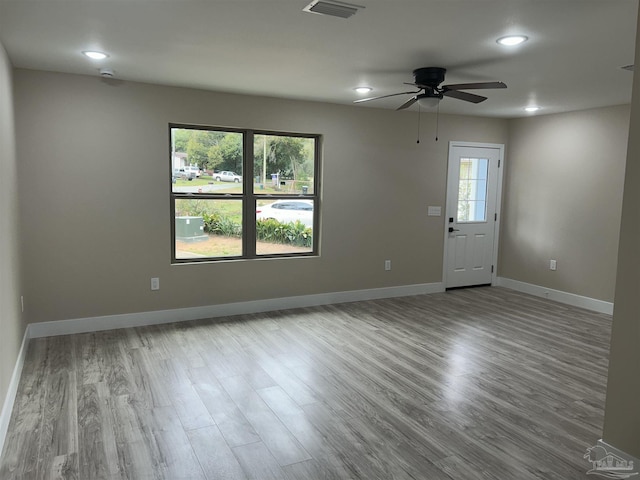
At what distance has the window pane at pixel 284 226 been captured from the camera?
18.0 ft

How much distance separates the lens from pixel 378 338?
4.59 metres

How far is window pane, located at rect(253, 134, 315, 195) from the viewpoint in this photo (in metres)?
5.40

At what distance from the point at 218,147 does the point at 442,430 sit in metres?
3.64

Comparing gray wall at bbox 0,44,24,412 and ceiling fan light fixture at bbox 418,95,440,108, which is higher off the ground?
ceiling fan light fixture at bbox 418,95,440,108

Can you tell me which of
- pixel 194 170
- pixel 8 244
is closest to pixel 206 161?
pixel 194 170

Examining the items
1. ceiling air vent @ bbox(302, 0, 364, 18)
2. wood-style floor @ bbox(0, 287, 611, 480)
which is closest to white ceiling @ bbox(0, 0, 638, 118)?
ceiling air vent @ bbox(302, 0, 364, 18)

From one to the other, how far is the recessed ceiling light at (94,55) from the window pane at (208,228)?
5.51 ft

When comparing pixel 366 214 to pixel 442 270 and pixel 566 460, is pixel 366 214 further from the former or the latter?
pixel 566 460

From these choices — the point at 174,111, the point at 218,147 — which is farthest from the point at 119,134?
the point at 218,147

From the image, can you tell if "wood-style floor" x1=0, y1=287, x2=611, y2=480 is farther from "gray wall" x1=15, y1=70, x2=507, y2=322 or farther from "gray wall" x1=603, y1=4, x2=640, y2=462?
"gray wall" x1=15, y1=70, x2=507, y2=322

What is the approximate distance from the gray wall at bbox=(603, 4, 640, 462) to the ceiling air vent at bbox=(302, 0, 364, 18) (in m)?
1.39

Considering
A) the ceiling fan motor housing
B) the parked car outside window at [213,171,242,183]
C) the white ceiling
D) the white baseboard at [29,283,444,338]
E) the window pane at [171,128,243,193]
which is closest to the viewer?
the white ceiling

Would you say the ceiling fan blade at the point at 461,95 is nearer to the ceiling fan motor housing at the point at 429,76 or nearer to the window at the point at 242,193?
the ceiling fan motor housing at the point at 429,76

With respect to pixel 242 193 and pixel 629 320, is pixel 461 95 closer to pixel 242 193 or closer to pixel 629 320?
pixel 629 320
